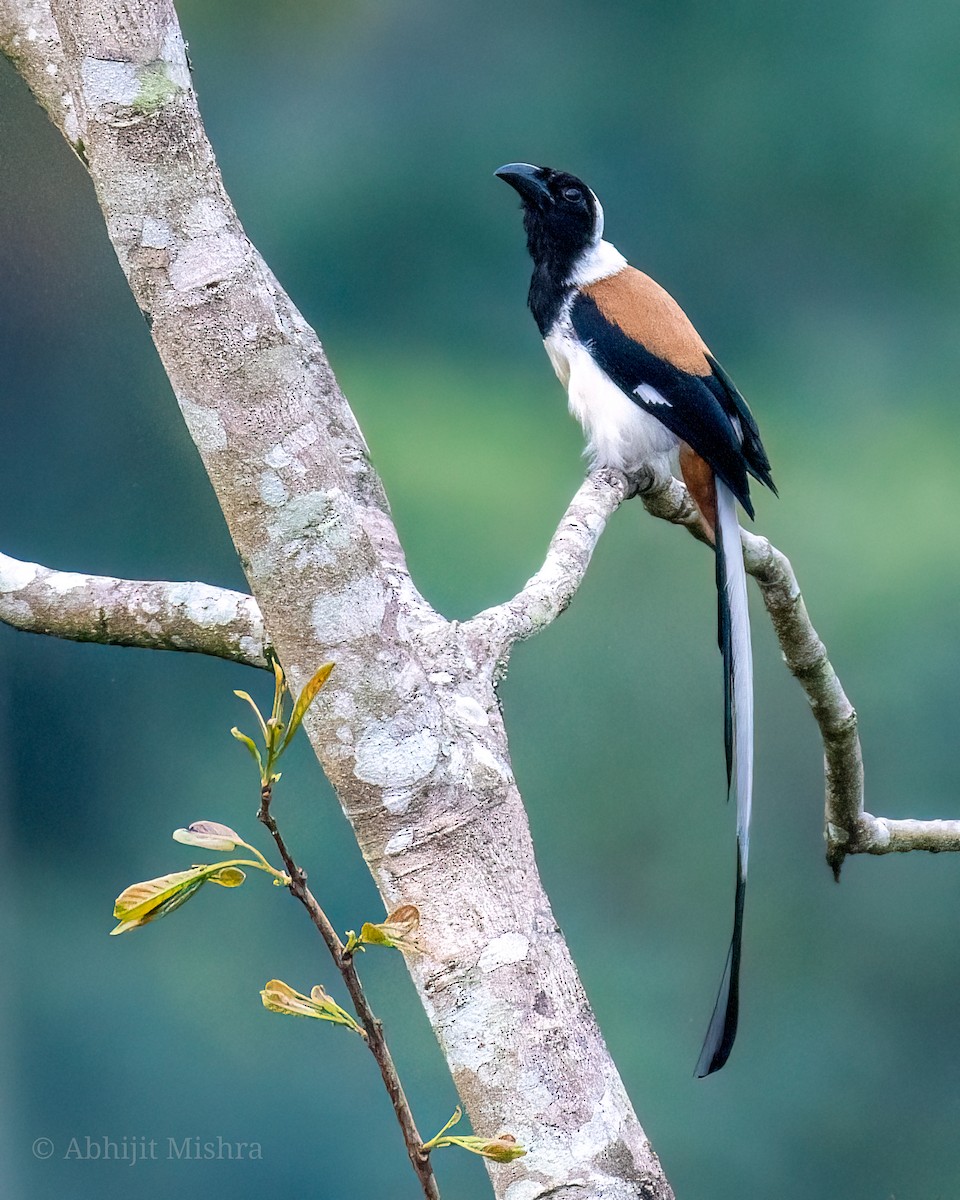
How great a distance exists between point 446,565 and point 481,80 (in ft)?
2.37

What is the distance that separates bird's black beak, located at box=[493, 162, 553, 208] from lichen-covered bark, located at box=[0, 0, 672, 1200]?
2.80ft

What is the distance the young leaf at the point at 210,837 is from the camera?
1.15 ft

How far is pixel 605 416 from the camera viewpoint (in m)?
1.21

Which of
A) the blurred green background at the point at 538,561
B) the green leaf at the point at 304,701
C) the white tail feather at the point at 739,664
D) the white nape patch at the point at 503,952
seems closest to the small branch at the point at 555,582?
the white tail feather at the point at 739,664

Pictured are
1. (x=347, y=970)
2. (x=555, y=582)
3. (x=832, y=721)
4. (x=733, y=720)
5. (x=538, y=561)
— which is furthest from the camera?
(x=538, y=561)

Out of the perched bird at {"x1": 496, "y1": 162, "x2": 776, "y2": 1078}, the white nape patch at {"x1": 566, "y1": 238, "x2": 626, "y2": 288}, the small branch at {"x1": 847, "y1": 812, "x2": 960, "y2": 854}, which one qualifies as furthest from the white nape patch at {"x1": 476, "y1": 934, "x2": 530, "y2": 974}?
the white nape patch at {"x1": 566, "y1": 238, "x2": 626, "y2": 288}

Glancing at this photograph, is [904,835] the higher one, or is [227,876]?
[227,876]

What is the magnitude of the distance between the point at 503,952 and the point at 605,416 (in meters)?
0.78

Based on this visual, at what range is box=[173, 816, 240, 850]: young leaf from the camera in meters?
0.35

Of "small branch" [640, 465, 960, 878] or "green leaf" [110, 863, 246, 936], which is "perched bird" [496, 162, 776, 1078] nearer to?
"small branch" [640, 465, 960, 878]

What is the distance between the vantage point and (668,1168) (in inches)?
63.9

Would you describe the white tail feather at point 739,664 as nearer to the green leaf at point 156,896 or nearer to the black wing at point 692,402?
the black wing at point 692,402

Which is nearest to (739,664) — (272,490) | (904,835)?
(904,835)

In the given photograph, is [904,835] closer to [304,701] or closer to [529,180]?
[529,180]
